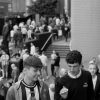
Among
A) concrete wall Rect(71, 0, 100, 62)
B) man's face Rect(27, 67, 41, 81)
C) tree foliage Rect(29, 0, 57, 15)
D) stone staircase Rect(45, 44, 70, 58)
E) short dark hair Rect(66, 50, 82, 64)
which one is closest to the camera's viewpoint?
man's face Rect(27, 67, 41, 81)

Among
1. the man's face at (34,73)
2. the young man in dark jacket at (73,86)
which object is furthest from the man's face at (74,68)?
the man's face at (34,73)

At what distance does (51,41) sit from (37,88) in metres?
28.4

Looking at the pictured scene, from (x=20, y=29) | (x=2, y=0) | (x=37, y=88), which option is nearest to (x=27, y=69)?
(x=37, y=88)

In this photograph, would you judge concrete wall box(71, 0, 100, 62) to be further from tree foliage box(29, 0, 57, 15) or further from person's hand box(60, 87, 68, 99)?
tree foliage box(29, 0, 57, 15)

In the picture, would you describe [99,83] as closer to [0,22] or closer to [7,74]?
[7,74]

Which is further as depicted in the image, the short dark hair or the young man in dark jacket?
the young man in dark jacket

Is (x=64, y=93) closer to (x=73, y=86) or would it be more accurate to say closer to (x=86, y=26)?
(x=73, y=86)

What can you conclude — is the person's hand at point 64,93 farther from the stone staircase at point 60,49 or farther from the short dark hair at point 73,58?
the stone staircase at point 60,49

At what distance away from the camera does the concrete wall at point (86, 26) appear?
25.5 meters

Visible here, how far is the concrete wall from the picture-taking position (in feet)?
83.6

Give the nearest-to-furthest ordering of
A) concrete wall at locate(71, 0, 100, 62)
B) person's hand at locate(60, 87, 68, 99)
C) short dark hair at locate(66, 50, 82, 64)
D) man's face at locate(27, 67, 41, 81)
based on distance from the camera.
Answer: man's face at locate(27, 67, 41, 81)
short dark hair at locate(66, 50, 82, 64)
person's hand at locate(60, 87, 68, 99)
concrete wall at locate(71, 0, 100, 62)

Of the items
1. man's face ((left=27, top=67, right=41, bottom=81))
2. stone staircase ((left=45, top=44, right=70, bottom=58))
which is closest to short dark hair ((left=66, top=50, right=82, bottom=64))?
man's face ((left=27, top=67, right=41, bottom=81))

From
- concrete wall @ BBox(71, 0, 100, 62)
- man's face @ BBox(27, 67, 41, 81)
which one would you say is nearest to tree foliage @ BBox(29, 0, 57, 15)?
concrete wall @ BBox(71, 0, 100, 62)

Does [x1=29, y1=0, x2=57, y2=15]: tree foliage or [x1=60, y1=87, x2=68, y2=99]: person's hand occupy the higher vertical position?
[x1=29, y1=0, x2=57, y2=15]: tree foliage
